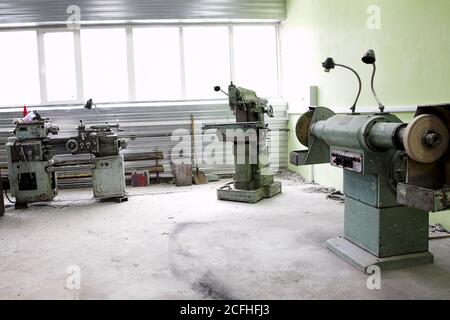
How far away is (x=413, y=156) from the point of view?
6.46 feet

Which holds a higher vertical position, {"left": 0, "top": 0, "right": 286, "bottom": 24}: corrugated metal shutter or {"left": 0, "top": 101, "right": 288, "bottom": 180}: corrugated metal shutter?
{"left": 0, "top": 0, "right": 286, "bottom": 24}: corrugated metal shutter

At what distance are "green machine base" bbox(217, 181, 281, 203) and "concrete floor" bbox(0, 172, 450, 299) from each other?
0.14 m

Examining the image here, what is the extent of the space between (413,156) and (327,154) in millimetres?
1363

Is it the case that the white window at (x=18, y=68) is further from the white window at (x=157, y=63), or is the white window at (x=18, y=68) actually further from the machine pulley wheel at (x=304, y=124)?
the machine pulley wheel at (x=304, y=124)

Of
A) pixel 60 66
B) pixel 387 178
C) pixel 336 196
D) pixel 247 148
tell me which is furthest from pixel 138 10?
pixel 387 178

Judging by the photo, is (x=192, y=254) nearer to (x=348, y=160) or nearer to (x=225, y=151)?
(x=348, y=160)

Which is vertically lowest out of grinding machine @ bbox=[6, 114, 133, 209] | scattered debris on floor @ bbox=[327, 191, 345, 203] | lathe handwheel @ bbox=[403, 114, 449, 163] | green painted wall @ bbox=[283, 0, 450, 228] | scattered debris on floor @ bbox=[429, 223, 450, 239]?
scattered debris on floor @ bbox=[429, 223, 450, 239]

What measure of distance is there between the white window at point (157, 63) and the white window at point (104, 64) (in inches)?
8.8

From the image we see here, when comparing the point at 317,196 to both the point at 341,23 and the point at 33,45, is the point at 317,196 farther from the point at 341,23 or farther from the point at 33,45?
the point at 33,45

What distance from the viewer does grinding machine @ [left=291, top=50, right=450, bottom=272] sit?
198cm

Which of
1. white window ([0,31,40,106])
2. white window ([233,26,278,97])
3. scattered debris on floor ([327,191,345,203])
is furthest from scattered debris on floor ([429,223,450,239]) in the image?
white window ([0,31,40,106])

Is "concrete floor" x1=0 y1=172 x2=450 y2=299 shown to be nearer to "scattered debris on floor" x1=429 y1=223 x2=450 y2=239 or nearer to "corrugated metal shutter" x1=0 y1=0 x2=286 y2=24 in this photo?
"scattered debris on floor" x1=429 y1=223 x2=450 y2=239

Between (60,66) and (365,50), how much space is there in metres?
4.62

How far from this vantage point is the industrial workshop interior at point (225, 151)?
251cm
